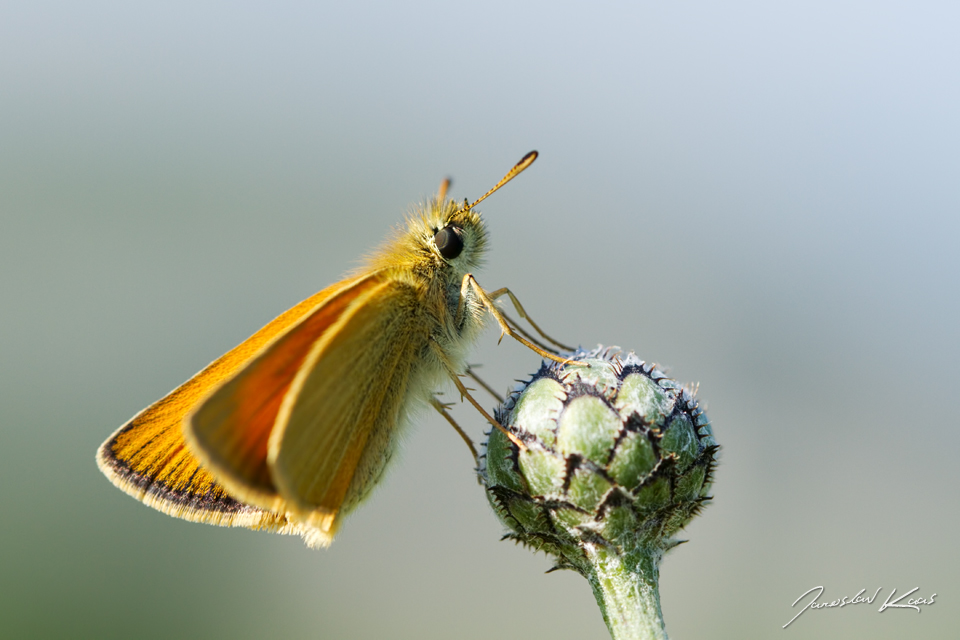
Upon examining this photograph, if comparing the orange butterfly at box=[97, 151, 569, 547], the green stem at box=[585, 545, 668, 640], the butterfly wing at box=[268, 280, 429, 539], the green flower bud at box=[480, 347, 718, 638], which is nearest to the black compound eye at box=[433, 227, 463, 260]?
the orange butterfly at box=[97, 151, 569, 547]

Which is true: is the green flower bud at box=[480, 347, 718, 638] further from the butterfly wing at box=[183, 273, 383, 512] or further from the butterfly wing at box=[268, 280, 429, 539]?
the butterfly wing at box=[183, 273, 383, 512]

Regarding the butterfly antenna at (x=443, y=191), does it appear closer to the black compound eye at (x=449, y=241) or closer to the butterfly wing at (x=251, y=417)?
the black compound eye at (x=449, y=241)

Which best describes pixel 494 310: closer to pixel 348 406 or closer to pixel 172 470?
pixel 348 406

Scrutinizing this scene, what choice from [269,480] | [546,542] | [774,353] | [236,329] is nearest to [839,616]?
[774,353]

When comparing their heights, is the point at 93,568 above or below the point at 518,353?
below

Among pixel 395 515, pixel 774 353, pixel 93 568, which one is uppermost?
pixel 774 353

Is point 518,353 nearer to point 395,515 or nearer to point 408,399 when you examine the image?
point 395,515
